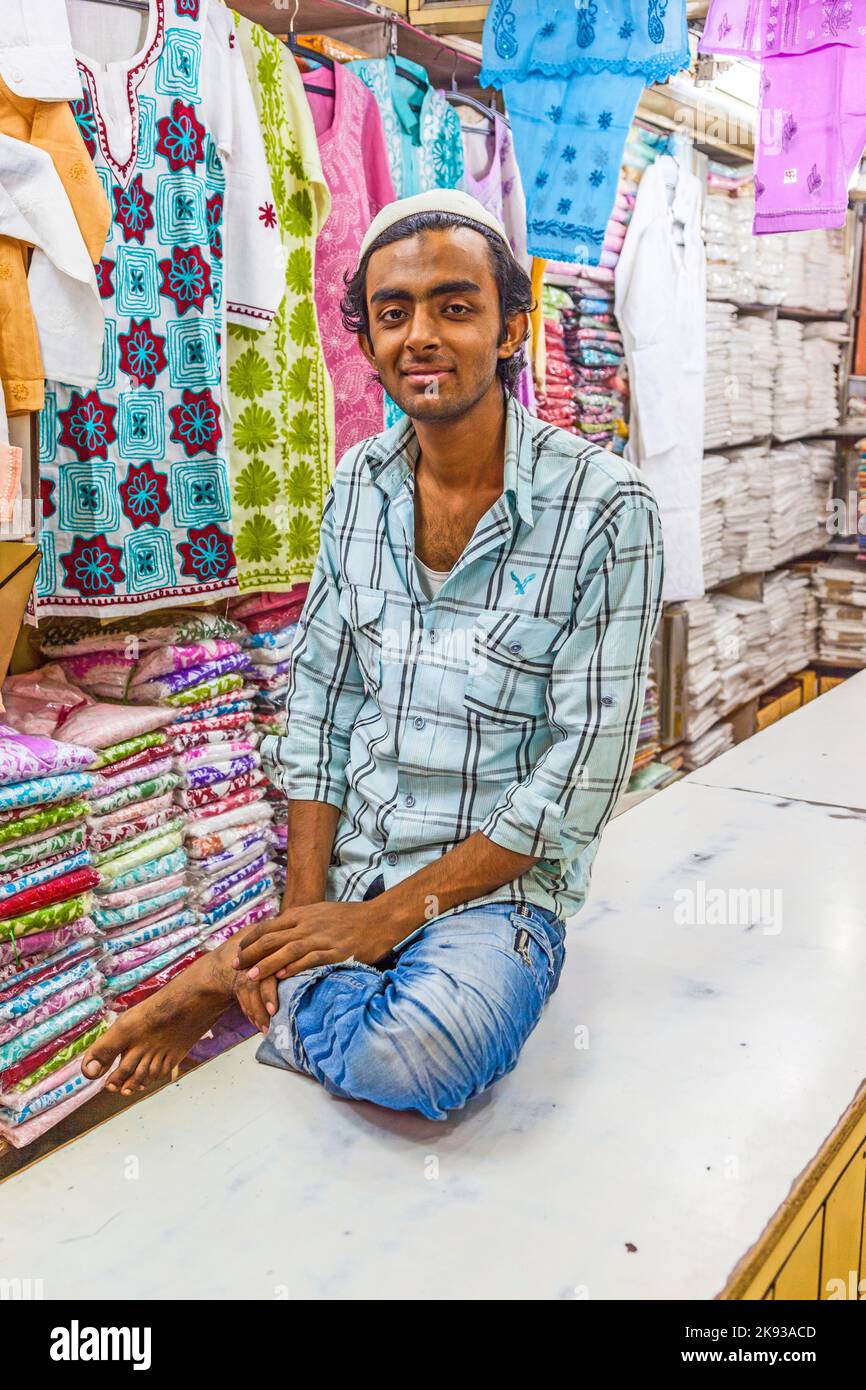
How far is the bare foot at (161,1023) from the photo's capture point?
4.70 ft

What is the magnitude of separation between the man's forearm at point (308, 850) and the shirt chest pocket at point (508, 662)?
0.30 meters

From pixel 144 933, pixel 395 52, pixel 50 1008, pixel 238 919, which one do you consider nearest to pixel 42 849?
pixel 50 1008

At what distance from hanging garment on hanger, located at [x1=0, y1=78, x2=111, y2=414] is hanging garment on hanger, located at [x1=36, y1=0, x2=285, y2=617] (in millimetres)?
114

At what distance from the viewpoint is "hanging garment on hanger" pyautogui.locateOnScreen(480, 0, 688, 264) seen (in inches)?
110

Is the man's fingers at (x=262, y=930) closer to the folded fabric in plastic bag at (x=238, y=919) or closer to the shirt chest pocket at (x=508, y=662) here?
the shirt chest pocket at (x=508, y=662)

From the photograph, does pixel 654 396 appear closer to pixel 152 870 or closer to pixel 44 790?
pixel 152 870

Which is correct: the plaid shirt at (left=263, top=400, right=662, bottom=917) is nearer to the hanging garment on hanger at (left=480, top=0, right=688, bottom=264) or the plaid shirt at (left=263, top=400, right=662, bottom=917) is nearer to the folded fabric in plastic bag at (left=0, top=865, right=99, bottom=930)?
the folded fabric in plastic bag at (left=0, top=865, right=99, bottom=930)

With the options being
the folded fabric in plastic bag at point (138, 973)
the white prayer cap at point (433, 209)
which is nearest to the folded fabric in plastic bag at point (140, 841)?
the folded fabric in plastic bag at point (138, 973)

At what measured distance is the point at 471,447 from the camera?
1637 millimetres

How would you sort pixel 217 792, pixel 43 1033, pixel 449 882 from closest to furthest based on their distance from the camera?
pixel 449 882 → pixel 43 1033 → pixel 217 792

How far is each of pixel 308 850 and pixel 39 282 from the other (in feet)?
3.62

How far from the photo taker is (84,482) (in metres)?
2.28

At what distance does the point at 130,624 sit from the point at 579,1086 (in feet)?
5.50

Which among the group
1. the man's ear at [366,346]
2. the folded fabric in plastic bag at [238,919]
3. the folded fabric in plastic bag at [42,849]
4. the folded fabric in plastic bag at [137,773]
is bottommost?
the folded fabric in plastic bag at [238,919]
